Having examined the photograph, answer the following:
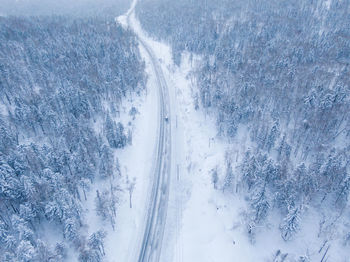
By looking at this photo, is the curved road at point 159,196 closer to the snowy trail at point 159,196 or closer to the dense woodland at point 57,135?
the snowy trail at point 159,196

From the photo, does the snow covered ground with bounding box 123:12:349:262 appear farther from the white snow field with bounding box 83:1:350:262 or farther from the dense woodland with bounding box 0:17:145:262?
the dense woodland with bounding box 0:17:145:262

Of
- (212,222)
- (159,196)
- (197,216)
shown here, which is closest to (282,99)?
A: (212,222)

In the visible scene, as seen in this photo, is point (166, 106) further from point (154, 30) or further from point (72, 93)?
point (154, 30)

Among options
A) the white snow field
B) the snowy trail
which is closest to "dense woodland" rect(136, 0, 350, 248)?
the white snow field

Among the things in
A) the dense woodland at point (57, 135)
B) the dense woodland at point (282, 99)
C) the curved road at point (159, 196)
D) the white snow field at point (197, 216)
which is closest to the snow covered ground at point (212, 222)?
the white snow field at point (197, 216)

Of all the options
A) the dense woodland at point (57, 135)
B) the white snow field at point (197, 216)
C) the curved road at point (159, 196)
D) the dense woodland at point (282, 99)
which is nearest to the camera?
the dense woodland at point (57, 135)

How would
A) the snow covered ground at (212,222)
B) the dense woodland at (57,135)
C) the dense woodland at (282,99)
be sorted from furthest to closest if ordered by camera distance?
1. the dense woodland at (282,99)
2. the dense woodland at (57,135)
3. the snow covered ground at (212,222)

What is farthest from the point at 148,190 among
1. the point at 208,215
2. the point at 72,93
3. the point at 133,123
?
the point at 72,93
